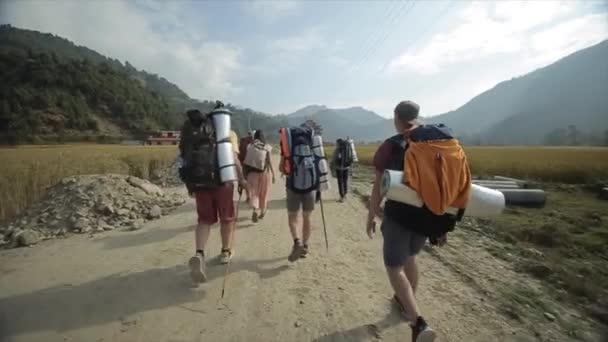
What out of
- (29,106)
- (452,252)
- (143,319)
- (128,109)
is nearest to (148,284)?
(143,319)

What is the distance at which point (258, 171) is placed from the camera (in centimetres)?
624

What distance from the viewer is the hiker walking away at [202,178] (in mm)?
3234

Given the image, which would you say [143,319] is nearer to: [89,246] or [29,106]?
[89,246]

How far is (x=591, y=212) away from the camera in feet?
30.0

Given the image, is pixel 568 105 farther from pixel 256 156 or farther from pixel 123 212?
pixel 123 212

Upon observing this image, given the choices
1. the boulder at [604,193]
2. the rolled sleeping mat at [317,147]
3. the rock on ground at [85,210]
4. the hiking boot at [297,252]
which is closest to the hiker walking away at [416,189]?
the hiking boot at [297,252]

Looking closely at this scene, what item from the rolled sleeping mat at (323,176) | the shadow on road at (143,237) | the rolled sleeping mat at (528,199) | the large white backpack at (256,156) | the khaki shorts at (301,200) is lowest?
the rolled sleeping mat at (528,199)

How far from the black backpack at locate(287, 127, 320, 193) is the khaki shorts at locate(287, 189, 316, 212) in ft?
0.24

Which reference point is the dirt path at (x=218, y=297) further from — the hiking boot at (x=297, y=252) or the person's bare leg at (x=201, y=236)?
the person's bare leg at (x=201, y=236)

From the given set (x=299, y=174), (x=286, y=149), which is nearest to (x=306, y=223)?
(x=299, y=174)

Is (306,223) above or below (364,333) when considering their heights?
above

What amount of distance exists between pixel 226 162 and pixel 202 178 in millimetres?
324

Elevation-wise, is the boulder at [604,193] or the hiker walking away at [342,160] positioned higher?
the hiker walking away at [342,160]

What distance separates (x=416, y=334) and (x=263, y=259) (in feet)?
8.22
